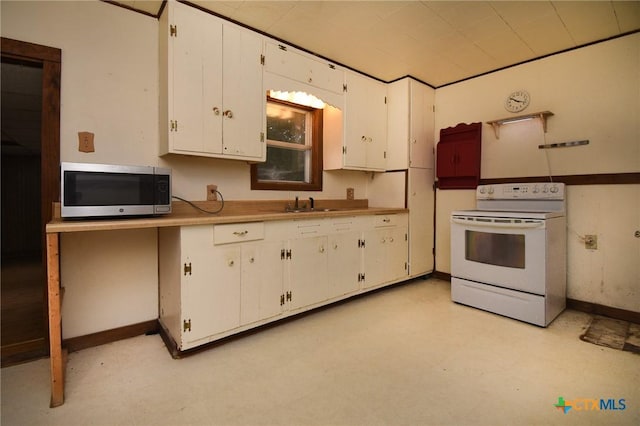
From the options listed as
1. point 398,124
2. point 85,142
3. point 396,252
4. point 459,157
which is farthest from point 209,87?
point 459,157

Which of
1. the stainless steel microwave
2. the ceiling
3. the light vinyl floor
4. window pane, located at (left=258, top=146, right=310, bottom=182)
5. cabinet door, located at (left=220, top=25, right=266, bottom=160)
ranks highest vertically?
the ceiling

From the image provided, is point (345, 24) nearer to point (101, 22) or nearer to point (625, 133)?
point (101, 22)

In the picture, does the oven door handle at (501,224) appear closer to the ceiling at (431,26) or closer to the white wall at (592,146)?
the white wall at (592,146)

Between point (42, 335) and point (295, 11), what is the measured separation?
9.59 ft

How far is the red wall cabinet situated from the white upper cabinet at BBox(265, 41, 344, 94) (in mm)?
1476

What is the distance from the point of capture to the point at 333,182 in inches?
142

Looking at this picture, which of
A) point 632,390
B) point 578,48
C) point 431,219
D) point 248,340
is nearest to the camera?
point 632,390

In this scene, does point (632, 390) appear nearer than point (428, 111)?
Yes

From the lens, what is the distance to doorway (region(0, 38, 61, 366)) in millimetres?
1984

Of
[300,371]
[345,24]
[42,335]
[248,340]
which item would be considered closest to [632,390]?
[300,371]

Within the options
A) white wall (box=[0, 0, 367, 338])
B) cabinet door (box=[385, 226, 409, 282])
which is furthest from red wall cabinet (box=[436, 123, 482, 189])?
white wall (box=[0, 0, 367, 338])

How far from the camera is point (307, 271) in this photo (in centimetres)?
259

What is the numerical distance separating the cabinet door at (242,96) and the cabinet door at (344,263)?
1046 millimetres

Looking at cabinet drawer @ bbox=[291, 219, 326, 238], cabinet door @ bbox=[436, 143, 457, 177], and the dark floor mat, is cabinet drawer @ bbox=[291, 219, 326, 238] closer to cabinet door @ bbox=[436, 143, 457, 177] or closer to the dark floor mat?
cabinet door @ bbox=[436, 143, 457, 177]
